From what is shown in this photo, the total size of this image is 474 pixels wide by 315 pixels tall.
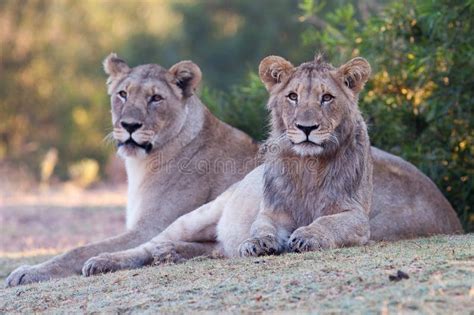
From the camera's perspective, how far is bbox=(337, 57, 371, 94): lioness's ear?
630cm

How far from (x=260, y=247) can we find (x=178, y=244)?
114 centimetres

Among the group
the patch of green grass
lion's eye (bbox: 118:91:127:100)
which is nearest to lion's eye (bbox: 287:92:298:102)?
the patch of green grass

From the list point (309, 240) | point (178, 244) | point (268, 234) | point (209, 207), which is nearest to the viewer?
point (309, 240)

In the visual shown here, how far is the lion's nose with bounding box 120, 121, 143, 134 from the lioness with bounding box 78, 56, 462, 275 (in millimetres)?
1001

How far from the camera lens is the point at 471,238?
241 inches

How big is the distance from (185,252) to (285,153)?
43.9 inches

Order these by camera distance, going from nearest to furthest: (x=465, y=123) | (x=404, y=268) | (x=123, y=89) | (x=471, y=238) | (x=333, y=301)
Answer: (x=333, y=301), (x=404, y=268), (x=471, y=238), (x=123, y=89), (x=465, y=123)

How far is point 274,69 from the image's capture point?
6363 mm

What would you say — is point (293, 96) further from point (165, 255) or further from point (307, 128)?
point (165, 255)

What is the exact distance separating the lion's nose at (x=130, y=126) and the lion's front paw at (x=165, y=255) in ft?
3.68

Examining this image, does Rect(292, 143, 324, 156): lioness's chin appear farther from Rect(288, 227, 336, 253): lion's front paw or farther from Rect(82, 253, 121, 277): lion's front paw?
Rect(82, 253, 121, 277): lion's front paw

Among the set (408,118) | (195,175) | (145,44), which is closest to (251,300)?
(195,175)

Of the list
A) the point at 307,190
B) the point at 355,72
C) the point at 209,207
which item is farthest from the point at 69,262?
the point at 355,72

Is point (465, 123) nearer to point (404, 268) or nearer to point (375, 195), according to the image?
point (375, 195)
